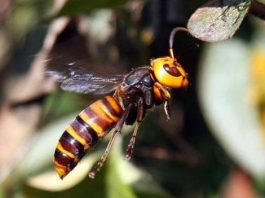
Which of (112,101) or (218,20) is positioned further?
(112,101)

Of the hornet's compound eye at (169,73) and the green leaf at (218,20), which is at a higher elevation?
the green leaf at (218,20)

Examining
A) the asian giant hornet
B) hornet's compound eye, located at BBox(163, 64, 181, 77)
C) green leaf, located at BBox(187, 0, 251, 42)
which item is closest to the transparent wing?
the asian giant hornet

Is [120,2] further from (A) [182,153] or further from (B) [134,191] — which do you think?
(A) [182,153]

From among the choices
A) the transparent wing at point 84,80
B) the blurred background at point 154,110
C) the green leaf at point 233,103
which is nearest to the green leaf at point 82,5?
the transparent wing at point 84,80

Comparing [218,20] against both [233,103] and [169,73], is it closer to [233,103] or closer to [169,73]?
[169,73]

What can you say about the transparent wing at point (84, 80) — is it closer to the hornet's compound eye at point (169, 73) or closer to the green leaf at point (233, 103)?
the hornet's compound eye at point (169, 73)

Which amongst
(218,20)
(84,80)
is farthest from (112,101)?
(218,20)

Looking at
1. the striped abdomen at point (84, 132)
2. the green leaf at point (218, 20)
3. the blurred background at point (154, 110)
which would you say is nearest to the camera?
the green leaf at point (218, 20)

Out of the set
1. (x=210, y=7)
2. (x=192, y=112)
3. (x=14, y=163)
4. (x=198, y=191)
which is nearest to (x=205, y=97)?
(x=192, y=112)
